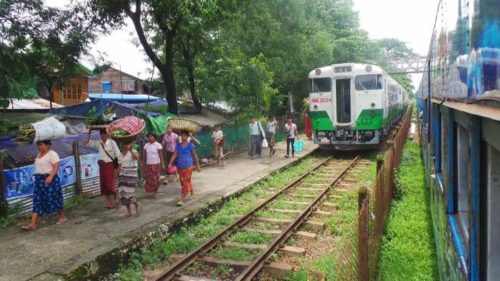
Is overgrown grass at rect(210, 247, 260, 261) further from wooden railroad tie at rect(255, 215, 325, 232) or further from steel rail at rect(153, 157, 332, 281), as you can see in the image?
wooden railroad tie at rect(255, 215, 325, 232)

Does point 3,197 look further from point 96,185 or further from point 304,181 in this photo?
A: point 304,181

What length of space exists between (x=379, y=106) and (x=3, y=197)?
12.2m

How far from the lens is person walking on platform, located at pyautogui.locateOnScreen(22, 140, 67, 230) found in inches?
290

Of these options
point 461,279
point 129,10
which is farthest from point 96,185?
point 461,279

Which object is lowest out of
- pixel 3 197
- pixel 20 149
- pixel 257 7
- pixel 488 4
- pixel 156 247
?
pixel 156 247

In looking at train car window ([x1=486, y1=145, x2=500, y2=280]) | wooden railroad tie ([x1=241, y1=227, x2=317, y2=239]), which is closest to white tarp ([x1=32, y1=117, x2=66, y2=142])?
wooden railroad tie ([x1=241, y1=227, x2=317, y2=239])

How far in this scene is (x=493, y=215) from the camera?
2.12 m

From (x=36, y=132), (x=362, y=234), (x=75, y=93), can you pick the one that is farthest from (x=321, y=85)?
(x=75, y=93)

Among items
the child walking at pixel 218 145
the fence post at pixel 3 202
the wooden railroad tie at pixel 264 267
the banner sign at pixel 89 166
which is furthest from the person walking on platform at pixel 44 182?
the child walking at pixel 218 145

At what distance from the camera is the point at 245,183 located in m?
11.8

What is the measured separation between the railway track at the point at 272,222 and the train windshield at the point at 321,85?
3545mm

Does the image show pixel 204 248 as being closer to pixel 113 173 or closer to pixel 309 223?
pixel 309 223

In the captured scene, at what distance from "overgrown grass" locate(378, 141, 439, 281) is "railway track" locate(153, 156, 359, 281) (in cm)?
156

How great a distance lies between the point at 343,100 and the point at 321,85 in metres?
0.96
